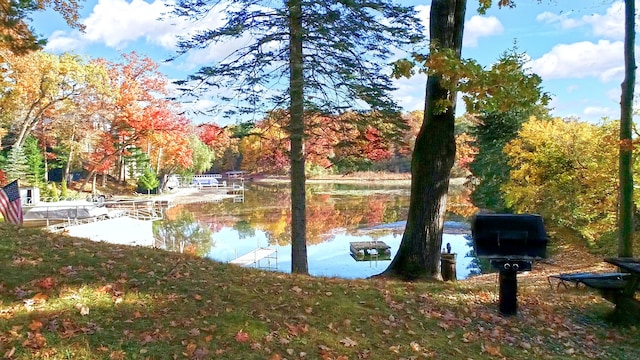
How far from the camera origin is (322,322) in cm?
409

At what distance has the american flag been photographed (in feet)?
37.1

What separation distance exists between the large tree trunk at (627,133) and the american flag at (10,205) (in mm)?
13398

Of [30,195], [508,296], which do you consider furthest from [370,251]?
[30,195]

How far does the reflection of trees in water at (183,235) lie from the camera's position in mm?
20091

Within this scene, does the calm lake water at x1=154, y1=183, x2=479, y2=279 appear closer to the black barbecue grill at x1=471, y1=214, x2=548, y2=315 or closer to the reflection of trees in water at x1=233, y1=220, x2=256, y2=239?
the reflection of trees in water at x1=233, y1=220, x2=256, y2=239

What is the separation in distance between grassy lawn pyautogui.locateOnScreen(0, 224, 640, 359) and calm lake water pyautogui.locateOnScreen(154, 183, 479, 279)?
25.7 ft

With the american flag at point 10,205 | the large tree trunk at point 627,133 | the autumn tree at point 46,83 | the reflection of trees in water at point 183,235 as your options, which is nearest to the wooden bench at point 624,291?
the large tree trunk at point 627,133

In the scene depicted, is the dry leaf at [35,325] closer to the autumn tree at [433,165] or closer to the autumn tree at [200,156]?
the autumn tree at [433,165]

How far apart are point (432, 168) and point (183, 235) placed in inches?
733

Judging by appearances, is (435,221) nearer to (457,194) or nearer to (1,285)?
(1,285)

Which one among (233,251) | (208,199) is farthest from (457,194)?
(233,251)

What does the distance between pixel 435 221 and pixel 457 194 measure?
34.5m

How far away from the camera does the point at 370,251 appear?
18.7 metres

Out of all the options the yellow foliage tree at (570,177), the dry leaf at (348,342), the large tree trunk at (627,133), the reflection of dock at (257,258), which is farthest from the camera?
the reflection of dock at (257,258)
